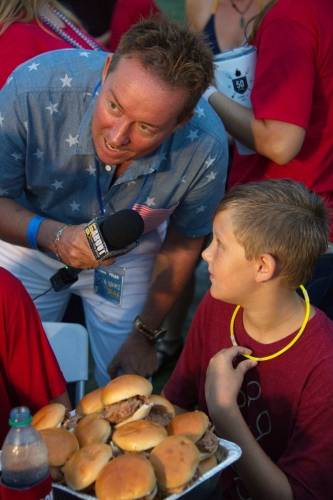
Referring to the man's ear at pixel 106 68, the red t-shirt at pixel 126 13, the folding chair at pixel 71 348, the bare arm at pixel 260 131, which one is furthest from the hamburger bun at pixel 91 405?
the red t-shirt at pixel 126 13

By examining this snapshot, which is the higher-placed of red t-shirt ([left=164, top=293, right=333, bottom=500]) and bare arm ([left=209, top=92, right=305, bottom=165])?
bare arm ([left=209, top=92, right=305, bottom=165])

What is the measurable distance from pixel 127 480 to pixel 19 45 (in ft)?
6.56

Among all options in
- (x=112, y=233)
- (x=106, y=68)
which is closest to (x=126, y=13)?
(x=106, y=68)

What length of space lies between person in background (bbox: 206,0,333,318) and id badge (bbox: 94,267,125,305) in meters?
0.70

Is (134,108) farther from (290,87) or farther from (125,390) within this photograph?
(125,390)

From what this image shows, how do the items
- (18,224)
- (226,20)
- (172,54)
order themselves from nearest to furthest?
(172,54) < (18,224) < (226,20)

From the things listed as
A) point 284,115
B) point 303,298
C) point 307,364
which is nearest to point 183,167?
point 284,115

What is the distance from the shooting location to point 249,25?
11.7 ft

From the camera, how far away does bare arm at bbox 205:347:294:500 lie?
2.09 metres

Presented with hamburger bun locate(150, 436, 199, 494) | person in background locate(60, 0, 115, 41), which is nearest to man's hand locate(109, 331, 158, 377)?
hamburger bun locate(150, 436, 199, 494)

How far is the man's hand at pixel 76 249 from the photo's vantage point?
2.55 m

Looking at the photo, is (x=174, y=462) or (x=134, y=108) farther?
(x=134, y=108)

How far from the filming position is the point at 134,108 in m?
2.54

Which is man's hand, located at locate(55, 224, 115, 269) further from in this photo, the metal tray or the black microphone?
the metal tray
